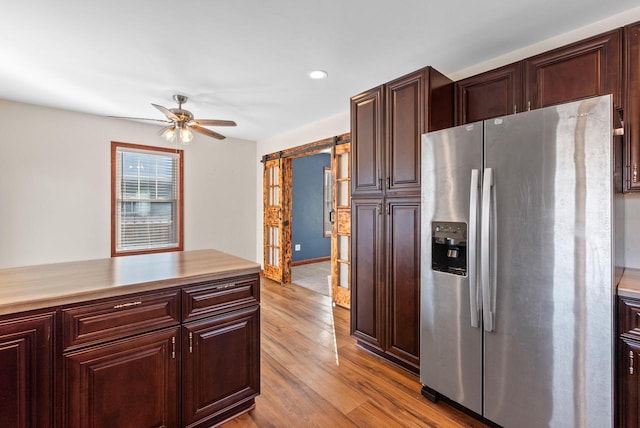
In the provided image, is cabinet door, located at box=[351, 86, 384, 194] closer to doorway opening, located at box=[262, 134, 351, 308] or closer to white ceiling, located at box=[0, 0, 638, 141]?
white ceiling, located at box=[0, 0, 638, 141]

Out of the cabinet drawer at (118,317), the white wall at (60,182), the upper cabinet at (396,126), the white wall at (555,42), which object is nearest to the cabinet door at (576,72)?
the white wall at (555,42)

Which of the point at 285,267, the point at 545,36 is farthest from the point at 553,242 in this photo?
the point at 285,267

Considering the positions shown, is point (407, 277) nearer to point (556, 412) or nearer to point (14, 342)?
point (556, 412)

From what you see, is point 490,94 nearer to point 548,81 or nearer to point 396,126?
point 548,81

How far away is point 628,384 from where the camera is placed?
140 cm

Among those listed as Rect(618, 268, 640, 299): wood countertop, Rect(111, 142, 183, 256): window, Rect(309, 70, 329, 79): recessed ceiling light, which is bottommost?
Rect(618, 268, 640, 299): wood countertop

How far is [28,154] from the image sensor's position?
355 cm

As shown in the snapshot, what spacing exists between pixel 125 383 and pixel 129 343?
0.20 metres

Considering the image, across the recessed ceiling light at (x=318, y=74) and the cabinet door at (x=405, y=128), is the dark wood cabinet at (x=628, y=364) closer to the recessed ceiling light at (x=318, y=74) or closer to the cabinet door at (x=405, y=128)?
the cabinet door at (x=405, y=128)

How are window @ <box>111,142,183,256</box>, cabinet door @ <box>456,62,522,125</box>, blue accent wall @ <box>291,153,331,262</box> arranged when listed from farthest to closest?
blue accent wall @ <box>291,153,331,262</box>, window @ <box>111,142,183,256</box>, cabinet door @ <box>456,62,522,125</box>

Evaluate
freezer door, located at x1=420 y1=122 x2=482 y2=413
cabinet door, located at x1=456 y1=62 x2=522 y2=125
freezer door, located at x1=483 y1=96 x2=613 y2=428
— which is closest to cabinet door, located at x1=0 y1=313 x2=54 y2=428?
freezer door, located at x1=420 y1=122 x2=482 y2=413

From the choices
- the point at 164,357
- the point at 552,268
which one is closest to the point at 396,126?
the point at 552,268

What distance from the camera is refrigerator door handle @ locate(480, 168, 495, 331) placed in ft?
5.39

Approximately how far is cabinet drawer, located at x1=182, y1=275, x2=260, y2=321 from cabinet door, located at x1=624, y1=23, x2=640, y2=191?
7.79 ft
